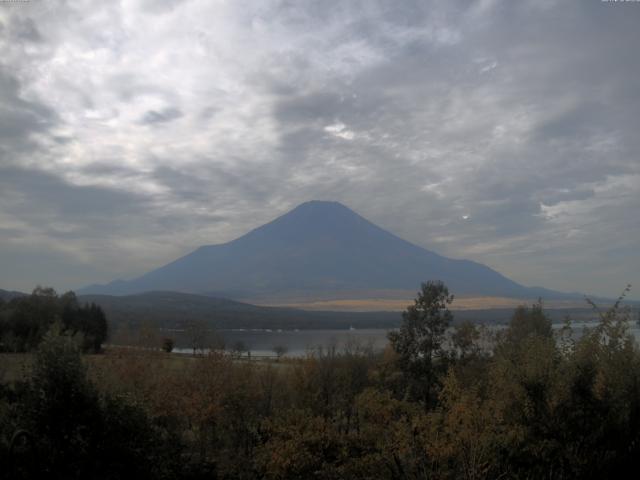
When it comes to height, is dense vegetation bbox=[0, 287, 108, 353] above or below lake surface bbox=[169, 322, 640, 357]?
above

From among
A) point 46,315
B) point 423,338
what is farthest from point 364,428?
point 46,315

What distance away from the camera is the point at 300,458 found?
1242cm

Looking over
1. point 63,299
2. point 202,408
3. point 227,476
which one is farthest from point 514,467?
point 63,299

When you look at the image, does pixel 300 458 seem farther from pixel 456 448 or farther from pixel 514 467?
pixel 514 467

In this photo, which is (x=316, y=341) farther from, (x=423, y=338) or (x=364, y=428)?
(x=364, y=428)

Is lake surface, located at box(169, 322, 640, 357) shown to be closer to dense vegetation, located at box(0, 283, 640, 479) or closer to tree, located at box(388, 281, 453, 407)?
dense vegetation, located at box(0, 283, 640, 479)

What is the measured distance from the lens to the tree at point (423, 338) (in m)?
22.1

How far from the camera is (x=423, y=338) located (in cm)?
2248

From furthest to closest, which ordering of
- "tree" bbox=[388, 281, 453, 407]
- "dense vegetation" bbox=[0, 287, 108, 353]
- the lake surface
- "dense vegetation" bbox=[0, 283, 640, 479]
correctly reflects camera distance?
"dense vegetation" bbox=[0, 287, 108, 353] → the lake surface → "tree" bbox=[388, 281, 453, 407] → "dense vegetation" bbox=[0, 283, 640, 479]

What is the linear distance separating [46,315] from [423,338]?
41269 millimetres

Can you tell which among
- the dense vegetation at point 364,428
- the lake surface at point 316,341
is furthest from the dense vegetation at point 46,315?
the dense vegetation at point 364,428

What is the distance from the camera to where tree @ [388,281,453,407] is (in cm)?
2214

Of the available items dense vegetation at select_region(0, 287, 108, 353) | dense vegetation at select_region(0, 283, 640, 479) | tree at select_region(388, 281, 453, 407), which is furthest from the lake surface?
dense vegetation at select_region(0, 287, 108, 353)

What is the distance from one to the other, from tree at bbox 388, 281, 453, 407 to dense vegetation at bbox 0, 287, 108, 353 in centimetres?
2964
